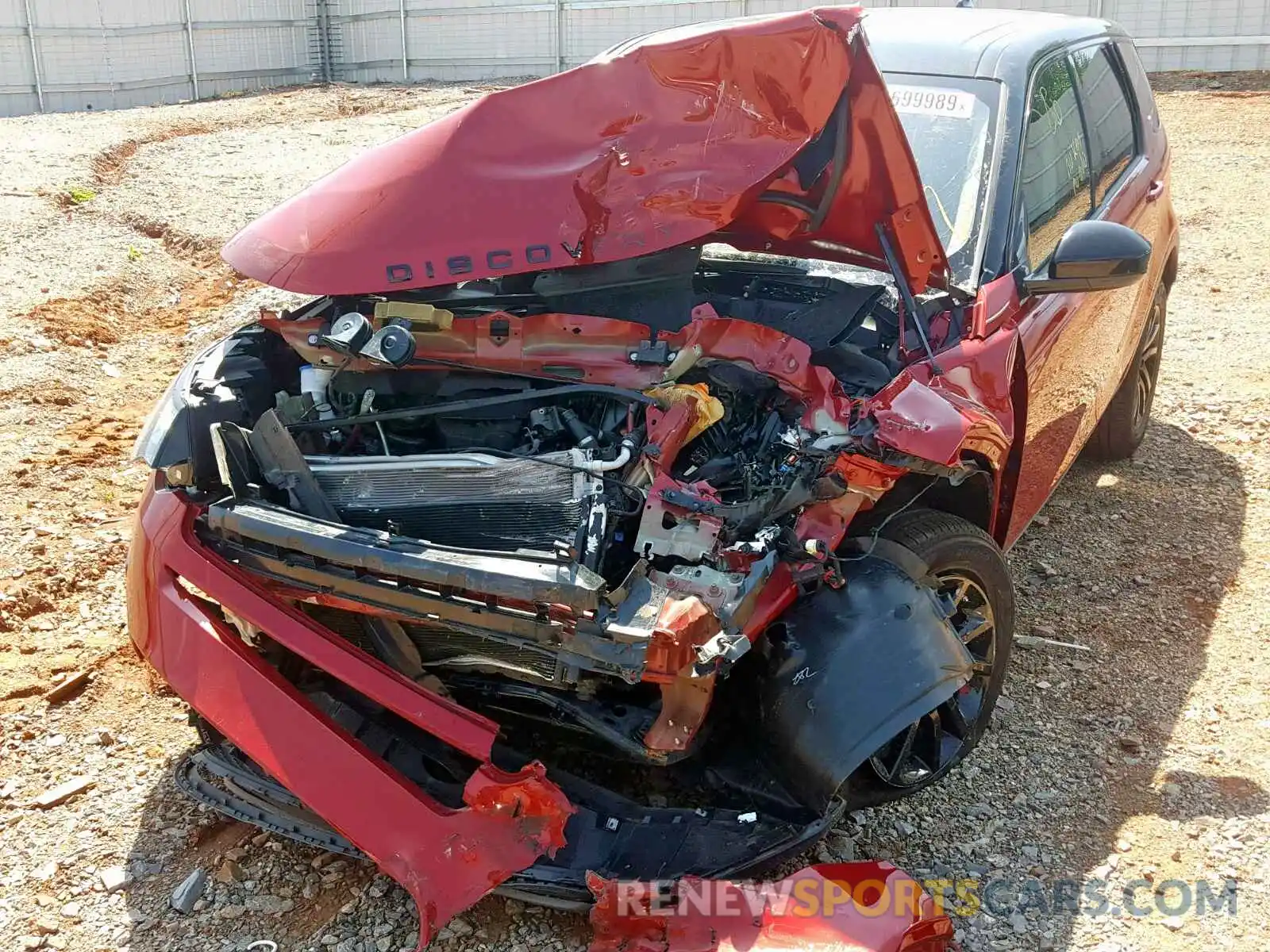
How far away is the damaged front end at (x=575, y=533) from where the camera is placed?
2580 mm

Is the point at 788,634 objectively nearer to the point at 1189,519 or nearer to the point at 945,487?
the point at 945,487

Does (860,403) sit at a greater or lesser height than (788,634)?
greater

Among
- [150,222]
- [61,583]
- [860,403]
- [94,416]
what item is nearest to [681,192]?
[860,403]

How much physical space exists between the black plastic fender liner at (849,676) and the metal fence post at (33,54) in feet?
60.6

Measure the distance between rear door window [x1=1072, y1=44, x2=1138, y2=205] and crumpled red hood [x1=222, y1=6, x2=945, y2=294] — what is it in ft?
4.76

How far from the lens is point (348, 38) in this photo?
22.4 meters

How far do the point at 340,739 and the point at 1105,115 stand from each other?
3.86 metres

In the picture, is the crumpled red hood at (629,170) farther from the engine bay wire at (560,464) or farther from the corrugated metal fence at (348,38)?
the corrugated metal fence at (348,38)

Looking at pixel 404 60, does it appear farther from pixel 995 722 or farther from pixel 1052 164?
pixel 995 722

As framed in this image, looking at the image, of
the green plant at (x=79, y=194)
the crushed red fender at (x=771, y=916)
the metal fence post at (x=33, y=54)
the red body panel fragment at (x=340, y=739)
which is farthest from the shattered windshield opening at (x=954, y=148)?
the metal fence post at (x=33, y=54)

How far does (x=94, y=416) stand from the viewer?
20.2 feet

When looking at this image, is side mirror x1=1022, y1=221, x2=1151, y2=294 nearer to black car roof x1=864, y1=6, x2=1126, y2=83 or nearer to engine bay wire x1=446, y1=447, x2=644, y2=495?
black car roof x1=864, y1=6, x2=1126, y2=83

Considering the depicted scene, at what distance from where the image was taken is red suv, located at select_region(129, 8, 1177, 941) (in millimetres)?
2617

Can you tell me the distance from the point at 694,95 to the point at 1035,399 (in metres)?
1.42
